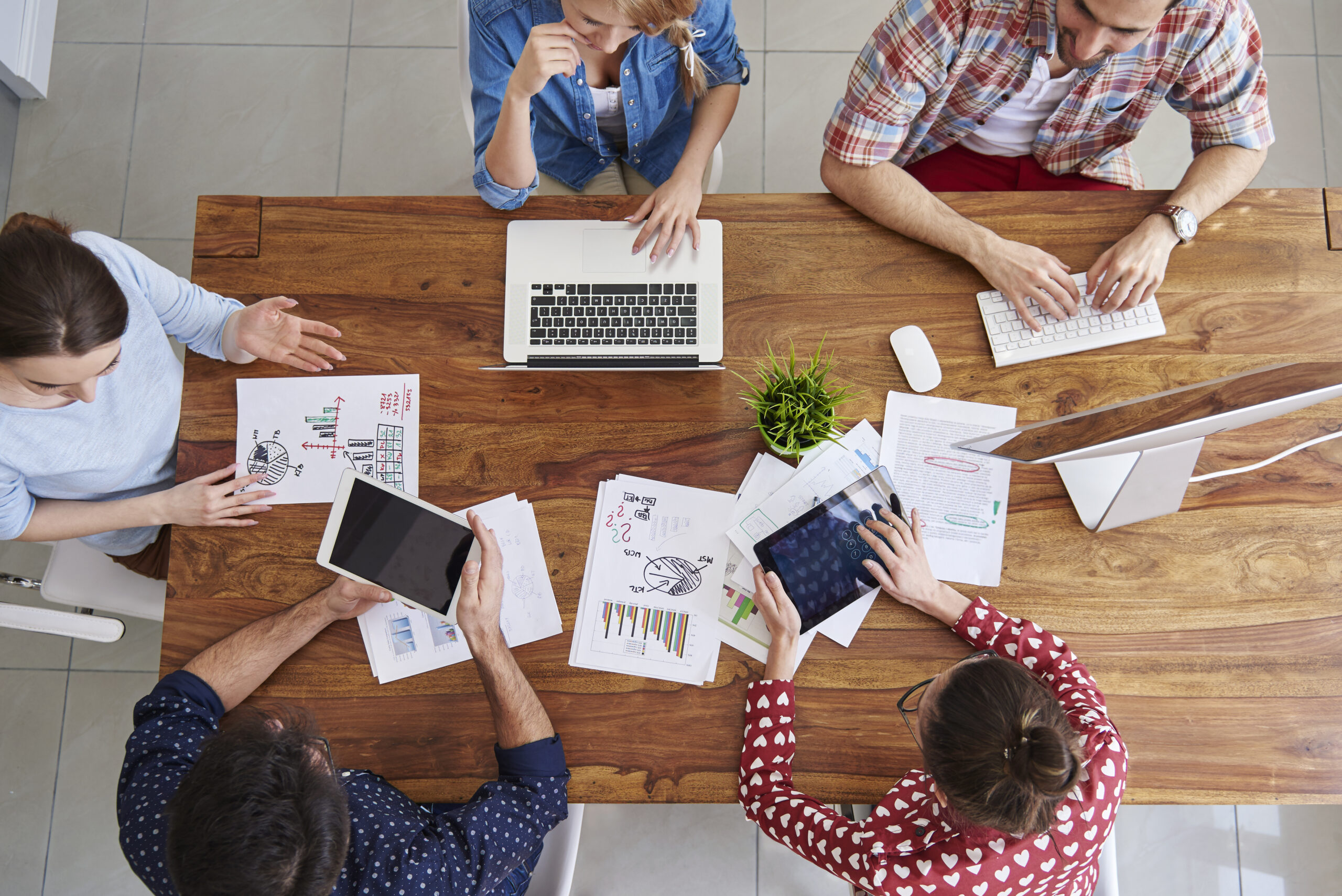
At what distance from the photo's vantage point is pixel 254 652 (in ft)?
4.39

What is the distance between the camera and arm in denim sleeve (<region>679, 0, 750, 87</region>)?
5.01ft

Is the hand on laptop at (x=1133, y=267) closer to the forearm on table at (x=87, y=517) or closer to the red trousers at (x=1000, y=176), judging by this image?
the red trousers at (x=1000, y=176)

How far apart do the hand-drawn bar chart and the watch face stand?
3.76 ft

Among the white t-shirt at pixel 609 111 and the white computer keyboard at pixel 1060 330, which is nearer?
the white computer keyboard at pixel 1060 330

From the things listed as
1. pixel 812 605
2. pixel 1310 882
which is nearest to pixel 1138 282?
pixel 812 605

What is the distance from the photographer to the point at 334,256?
1.51 m

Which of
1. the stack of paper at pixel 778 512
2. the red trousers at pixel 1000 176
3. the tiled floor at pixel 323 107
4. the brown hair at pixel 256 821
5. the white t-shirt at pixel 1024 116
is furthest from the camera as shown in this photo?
the tiled floor at pixel 323 107

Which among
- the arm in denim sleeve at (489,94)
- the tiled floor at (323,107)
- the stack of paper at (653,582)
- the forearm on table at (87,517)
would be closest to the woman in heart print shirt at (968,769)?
the stack of paper at (653,582)

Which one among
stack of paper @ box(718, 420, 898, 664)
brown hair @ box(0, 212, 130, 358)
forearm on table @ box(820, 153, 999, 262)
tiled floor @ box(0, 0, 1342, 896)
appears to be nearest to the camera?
brown hair @ box(0, 212, 130, 358)

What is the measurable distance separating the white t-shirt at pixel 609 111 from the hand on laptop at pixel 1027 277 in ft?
2.68

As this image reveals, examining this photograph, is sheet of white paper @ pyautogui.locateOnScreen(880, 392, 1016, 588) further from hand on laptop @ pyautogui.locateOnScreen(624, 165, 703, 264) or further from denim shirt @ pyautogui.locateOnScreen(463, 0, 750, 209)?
denim shirt @ pyautogui.locateOnScreen(463, 0, 750, 209)

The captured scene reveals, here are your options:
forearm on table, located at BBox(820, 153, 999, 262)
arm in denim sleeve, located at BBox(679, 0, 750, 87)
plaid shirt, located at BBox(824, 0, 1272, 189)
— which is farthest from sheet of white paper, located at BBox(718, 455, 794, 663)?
arm in denim sleeve, located at BBox(679, 0, 750, 87)

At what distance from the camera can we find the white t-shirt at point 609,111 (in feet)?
5.46

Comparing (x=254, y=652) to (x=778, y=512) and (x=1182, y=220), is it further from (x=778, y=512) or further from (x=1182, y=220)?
(x=1182, y=220)
